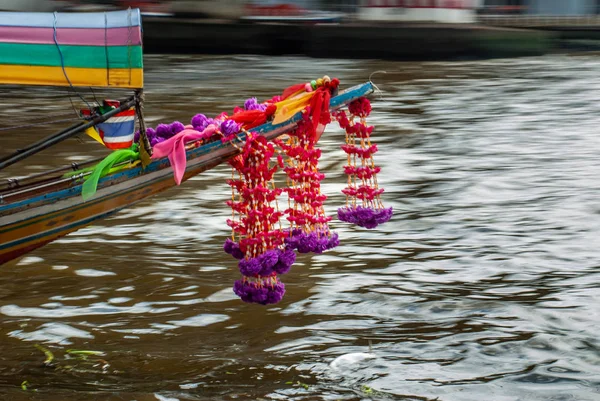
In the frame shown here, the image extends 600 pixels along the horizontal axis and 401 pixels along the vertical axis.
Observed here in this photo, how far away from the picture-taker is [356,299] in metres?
5.51

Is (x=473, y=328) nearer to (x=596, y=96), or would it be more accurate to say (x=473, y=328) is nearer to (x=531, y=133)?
(x=531, y=133)

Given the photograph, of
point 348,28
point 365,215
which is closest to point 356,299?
point 365,215

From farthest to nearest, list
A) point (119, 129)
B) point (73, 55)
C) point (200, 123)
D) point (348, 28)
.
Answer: point (348, 28) < point (200, 123) < point (119, 129) < point (73, 55)

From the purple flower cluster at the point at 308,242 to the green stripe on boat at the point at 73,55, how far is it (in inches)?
43.2

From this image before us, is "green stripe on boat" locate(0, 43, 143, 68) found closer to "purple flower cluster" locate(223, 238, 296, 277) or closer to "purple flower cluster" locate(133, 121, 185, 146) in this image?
"purple flower cluster" locate(133, 121, 185, 146)

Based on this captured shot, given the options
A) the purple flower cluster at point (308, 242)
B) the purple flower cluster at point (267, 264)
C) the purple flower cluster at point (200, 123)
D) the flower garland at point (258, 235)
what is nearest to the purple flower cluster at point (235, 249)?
the flower garland at point (258, 235)

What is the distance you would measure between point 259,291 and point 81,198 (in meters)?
1.00

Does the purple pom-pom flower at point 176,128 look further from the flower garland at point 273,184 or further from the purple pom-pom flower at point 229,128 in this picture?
the purple pom-pom flower at point 229,128

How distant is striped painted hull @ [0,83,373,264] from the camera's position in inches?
187

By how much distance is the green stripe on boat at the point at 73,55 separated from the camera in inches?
181

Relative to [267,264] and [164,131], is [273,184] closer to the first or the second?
[267,264]

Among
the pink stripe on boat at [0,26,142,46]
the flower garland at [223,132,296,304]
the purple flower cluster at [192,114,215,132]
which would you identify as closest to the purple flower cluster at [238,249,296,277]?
the flower garland at [223,132,296,304]

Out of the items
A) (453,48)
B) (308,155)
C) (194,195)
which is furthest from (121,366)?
(453,48)

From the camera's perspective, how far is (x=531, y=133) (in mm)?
10500
